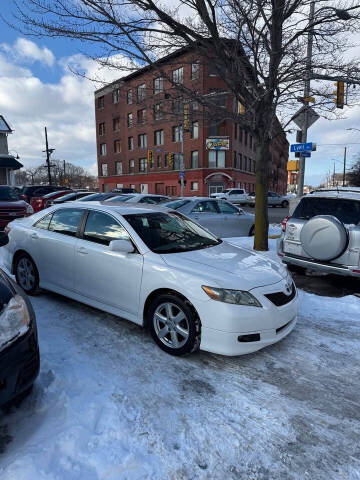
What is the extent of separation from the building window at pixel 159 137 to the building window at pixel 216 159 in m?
7.81

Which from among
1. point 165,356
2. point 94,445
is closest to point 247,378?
point 165,356

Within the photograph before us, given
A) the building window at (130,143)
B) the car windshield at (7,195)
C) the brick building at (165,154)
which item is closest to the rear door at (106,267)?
the car windshield at (7,195)

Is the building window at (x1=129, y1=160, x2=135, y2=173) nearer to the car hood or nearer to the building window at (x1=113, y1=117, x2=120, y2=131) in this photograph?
the building window at (x1=113, y1=117, x2=120, y2=131)

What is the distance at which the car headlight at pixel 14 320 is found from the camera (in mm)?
2189

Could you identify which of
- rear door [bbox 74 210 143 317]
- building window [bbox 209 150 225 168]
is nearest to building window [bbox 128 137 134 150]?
building window [bbox 209 150 225 168]

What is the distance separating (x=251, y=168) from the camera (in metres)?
45.9

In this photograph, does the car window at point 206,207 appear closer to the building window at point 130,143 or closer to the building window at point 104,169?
the building window at point 130,143

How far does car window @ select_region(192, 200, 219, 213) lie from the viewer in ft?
34.0

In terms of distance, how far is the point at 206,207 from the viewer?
1052 cm

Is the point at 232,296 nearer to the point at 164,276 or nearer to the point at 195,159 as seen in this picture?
the point at 164,276

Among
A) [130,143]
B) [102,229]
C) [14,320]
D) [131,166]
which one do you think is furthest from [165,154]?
[14,320]

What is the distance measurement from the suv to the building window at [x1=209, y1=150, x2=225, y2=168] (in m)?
33.4

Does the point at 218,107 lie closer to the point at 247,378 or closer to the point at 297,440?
the point at 247,378

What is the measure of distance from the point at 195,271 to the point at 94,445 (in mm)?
1709
